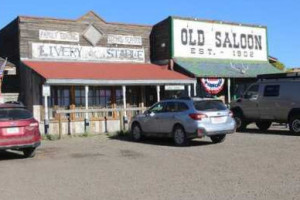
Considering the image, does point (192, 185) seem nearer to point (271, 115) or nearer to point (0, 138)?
point (0, 138)

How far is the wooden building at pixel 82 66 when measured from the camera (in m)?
22.8

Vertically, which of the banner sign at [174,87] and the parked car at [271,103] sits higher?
the banner sign at [174,87]

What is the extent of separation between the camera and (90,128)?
23.2 meters

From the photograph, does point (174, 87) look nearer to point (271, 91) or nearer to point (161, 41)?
point (161, 41)

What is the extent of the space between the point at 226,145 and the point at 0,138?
6.73 metres

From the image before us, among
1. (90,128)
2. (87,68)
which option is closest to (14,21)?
(87,68)

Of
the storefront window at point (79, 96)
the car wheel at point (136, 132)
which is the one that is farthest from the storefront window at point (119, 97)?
the car wheel at point (136, 132)

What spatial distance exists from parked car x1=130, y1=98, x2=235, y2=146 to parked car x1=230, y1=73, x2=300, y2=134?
3640mm

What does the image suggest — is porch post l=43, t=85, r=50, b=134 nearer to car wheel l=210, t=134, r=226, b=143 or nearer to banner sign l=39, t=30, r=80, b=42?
banner sign l=39, t=30, r=80, b=42

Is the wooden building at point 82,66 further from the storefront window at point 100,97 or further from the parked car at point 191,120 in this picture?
the parked car at point 191,120

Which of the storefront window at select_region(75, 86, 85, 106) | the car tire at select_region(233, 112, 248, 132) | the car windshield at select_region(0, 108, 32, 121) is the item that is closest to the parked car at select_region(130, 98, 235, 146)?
the car tire at select_region(233, 112, 248, 132)

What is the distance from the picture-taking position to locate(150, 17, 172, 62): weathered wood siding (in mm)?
26969

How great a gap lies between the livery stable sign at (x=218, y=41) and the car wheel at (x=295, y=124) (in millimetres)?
9475

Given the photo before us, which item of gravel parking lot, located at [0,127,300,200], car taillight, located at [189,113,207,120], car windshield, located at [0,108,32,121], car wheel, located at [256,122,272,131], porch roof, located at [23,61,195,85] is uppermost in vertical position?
porch roof, located at [23,61,195,85]
